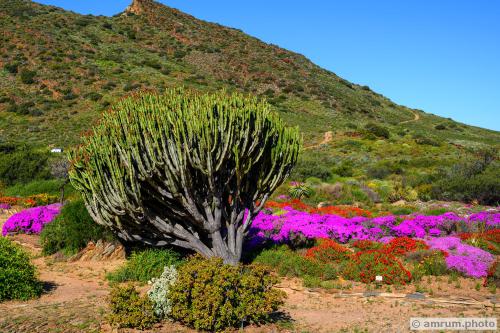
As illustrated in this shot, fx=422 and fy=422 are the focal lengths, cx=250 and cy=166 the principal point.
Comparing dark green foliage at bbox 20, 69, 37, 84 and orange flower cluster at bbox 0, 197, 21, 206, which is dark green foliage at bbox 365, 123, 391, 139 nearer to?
orange flower cluster at bbox 0, 197, 21, 206

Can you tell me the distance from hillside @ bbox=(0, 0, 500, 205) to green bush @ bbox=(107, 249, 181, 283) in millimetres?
17283

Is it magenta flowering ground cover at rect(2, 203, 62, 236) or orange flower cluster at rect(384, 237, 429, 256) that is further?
magenta flowering ground cover at rect(2, 203, 62, 236)

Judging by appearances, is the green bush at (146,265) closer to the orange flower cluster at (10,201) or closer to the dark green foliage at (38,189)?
the orange flower cluster at (10,201)

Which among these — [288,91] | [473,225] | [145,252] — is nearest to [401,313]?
[145,252]

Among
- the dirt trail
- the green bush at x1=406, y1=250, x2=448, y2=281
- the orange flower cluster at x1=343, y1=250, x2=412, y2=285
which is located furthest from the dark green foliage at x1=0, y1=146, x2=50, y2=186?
the dirt trail

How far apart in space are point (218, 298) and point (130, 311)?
138 centimetres

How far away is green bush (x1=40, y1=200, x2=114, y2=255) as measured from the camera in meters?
11.3

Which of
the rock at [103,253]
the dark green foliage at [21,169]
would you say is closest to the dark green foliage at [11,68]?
the dark green foliage at [21,169]

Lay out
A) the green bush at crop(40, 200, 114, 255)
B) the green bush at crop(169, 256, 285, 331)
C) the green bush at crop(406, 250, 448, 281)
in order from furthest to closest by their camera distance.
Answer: the green bush at crop(40, 200, 114, 255)
the green bush at crop(406, 250, 448, 281)
the green bush at crop(169, 256, 285, 331)

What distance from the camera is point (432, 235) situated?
13.1 m

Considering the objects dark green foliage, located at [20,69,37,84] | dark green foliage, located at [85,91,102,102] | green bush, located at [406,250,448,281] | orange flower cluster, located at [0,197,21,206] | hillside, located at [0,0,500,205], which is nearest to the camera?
green bush, located at [406,250,448,281]

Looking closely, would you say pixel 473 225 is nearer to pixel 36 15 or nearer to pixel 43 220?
pixel 43 220

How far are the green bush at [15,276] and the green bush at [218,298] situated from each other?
328 centimetres

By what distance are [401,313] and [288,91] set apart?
47.0 meters
